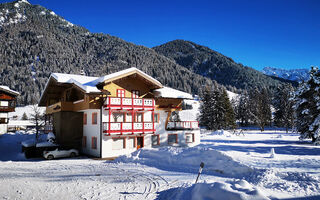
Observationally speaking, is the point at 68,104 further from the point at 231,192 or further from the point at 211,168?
the point at 231,192

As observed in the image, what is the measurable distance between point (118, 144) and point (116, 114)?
10.5 ft

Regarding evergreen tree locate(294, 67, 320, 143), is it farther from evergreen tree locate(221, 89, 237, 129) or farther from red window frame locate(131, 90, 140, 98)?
evergreen tree locate(221, 89, 237, 129)

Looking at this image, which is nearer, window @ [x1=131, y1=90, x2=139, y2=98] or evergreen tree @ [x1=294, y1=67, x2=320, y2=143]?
window @ [x1=131, y1=90, x2=139, y2=98]

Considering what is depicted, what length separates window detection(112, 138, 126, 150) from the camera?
2392 cm

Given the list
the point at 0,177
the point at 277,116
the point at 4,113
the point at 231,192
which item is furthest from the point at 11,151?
the point at 277,116

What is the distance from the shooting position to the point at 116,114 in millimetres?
24562

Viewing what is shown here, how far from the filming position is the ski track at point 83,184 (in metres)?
10.1

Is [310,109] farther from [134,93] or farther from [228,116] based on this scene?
[228,116]

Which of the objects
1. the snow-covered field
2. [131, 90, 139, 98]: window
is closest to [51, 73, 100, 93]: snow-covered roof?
[131, 90, 139, 98]: window

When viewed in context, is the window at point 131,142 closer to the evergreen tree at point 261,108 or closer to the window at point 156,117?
the window at point 156,117

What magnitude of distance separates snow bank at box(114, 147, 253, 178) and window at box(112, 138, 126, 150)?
16.0ft

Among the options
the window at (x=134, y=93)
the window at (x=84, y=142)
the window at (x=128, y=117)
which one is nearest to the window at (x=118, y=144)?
the window at (x=128, y=117)

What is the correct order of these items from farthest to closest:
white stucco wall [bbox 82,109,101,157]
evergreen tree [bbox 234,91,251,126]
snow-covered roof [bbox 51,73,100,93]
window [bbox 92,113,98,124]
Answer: evergreen tree [bbox 234,91,251,126] → window [bbox 92,113,98,124] → white stucco wall [bbox 82,109,101,157] → snow-covered roof [bbox 51,73,100,93]

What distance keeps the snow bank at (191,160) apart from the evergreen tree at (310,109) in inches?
678
